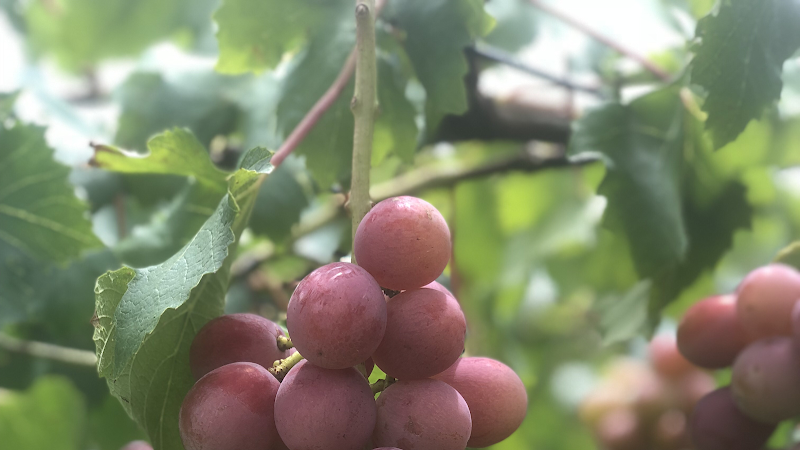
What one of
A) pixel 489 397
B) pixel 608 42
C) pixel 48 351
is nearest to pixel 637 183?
pixel 608 42

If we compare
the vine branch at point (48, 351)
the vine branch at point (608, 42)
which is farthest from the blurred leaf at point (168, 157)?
the vine branch at point (608, 42)

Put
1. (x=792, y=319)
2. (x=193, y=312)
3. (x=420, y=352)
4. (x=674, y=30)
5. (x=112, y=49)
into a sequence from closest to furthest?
(x=420, y=352) → (x=193, y=312) → (x=792, y=319) → (x=674, y=30) → (x=112, y=49)

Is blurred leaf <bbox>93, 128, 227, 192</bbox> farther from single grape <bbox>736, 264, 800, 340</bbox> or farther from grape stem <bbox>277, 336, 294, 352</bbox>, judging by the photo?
single grape <bbox>736, 264, 800, 340</bbox>

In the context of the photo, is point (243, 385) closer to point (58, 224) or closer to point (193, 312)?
point (193, 312)

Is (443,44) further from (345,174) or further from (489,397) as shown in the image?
(489,397)

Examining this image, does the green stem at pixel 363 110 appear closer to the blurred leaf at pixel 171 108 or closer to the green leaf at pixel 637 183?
the green leaf at pixel 637 183

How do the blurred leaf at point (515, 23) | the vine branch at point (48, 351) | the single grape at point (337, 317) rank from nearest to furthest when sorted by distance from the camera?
the single grape at point (337, 317), the vine branch at point (48, 351), the blurred leaf at point (515, 23)

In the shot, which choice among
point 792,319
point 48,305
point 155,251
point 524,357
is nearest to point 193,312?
point 155,251
